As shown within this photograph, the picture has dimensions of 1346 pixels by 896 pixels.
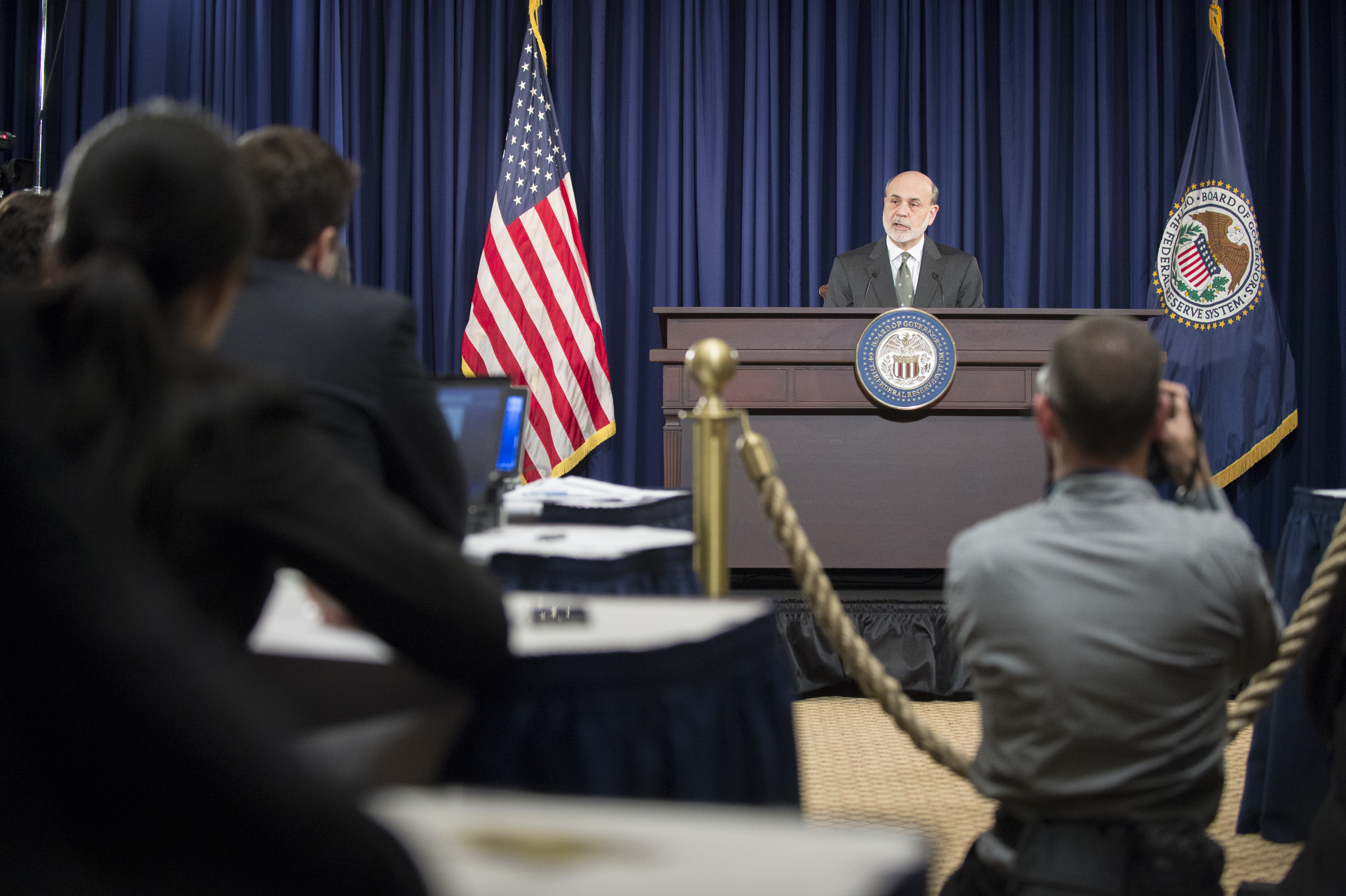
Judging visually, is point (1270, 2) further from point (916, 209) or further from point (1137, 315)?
point (1137, 315)

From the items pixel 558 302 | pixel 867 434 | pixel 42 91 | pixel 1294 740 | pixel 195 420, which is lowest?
pixel 1294 740

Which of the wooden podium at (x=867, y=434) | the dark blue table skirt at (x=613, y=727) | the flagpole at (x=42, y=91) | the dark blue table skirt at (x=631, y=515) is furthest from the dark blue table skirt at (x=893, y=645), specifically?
the flagpole at (x=42, y=91)

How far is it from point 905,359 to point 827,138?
2.61 metres

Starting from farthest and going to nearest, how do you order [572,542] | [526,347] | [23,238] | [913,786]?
[526,347] → [913,786] → [23,238] → [572,542]

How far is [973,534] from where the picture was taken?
1339mm

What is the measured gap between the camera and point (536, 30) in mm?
5160

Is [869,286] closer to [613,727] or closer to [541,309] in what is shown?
[541,309]

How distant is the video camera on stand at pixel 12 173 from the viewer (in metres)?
3.53

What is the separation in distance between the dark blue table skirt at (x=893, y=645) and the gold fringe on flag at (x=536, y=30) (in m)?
3.28

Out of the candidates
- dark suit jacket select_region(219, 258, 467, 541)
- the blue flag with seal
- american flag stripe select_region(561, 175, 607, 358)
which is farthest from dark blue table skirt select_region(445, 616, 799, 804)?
the blue flag with seal

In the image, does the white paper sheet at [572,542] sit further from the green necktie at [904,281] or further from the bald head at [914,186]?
the bald head at [914,186]

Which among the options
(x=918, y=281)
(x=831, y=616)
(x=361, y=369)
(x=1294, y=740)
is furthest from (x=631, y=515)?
(x=918, y=281)

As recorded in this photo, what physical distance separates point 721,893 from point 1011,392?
335cm

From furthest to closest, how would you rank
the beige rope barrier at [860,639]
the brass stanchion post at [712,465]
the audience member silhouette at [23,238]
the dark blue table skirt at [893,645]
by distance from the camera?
1. the dark blue table skirt at [893,645]
2. the audience member silhouette at [23,238]
3. the beige rope barrier at [860,639]
4. the brass stanchion post at [712,465]
